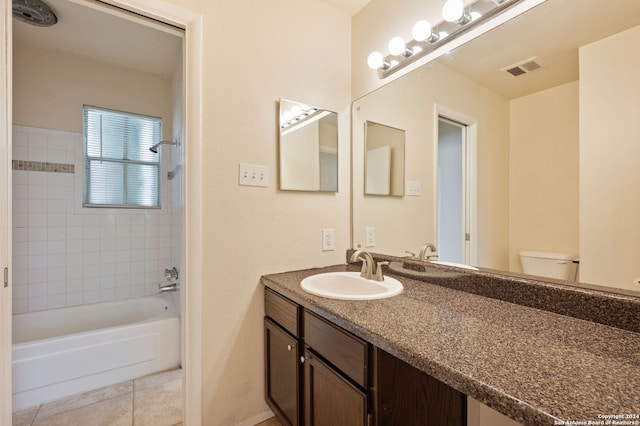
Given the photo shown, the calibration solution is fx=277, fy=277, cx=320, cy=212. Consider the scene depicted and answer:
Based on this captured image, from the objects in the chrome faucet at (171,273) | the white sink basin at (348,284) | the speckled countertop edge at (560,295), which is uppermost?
the speckled countertop edge at (560,295)

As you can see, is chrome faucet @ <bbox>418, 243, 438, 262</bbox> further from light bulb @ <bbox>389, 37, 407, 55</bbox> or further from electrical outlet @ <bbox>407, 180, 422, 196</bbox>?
light bulb @ <bbox>389, 37, 407, 55</bbox>

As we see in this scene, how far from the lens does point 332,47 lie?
178 centimetres

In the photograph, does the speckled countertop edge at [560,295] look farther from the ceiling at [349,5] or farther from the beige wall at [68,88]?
the beige wall at [68,88]

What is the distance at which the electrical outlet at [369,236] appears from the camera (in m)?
1.74

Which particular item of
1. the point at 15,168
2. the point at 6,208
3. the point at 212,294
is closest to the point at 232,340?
the point at 212,294

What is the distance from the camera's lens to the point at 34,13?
5.97 feet

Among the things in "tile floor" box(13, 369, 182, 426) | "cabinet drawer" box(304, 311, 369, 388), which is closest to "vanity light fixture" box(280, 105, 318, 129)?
"cabinet drawer" box(304, 311, 369, 388)

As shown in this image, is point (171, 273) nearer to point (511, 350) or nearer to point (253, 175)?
point (253, 175)

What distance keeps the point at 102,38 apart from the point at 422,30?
237 cm

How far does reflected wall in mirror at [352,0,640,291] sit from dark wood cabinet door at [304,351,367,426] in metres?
0.76

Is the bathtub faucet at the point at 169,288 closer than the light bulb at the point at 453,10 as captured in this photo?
No

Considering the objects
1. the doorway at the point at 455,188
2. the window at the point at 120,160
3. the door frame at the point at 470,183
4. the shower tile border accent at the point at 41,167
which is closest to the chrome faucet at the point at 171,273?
the window at the point at 120,160

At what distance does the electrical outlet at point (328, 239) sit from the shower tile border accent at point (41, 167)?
2.30 m

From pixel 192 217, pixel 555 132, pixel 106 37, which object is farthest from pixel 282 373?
pixel 106 37
